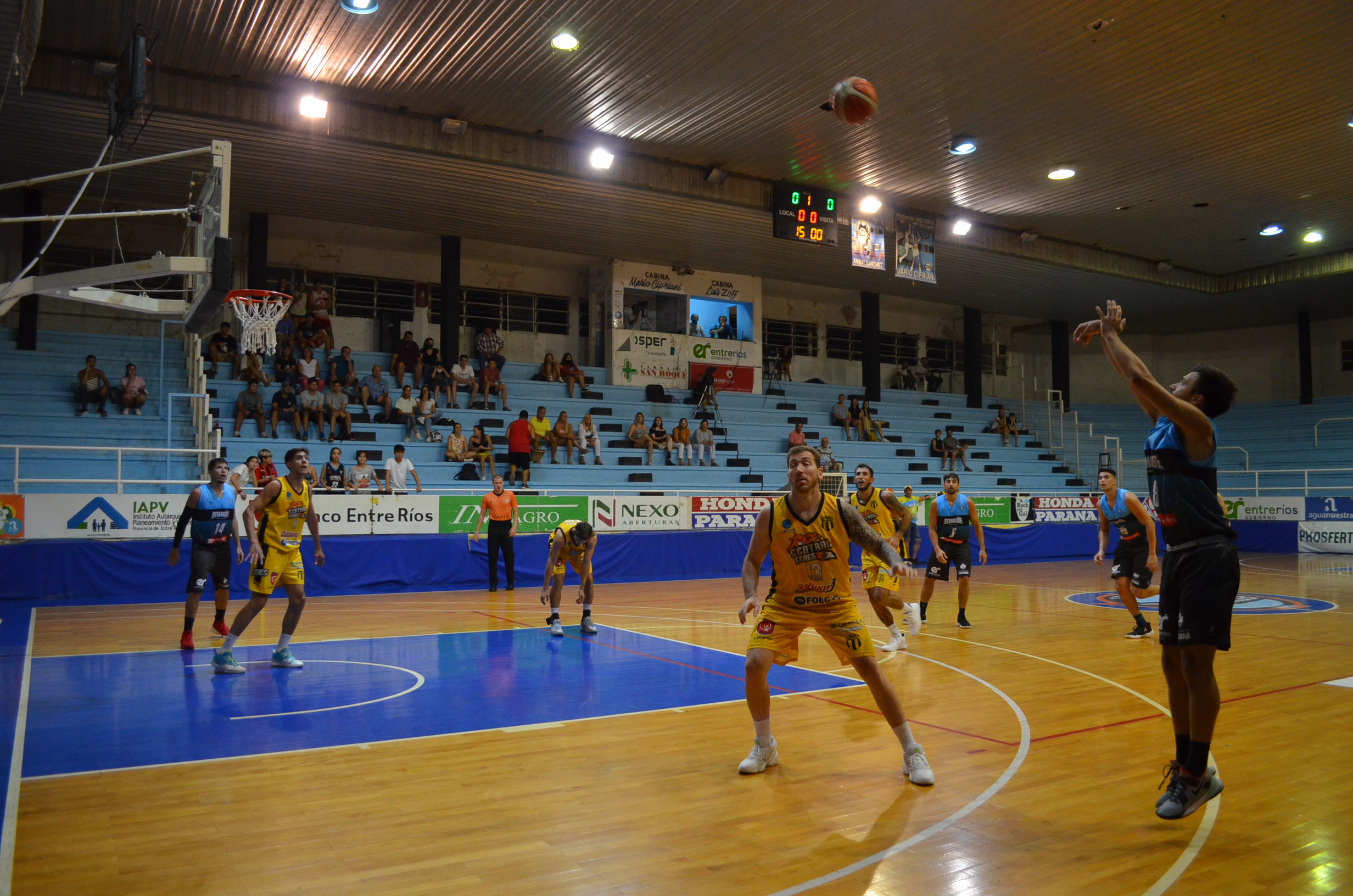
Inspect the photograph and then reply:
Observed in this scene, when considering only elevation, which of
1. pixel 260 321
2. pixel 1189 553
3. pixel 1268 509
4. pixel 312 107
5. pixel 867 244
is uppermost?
pixel 312 107

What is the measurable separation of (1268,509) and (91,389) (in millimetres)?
27849

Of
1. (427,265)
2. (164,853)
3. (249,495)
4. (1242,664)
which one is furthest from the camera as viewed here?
(427,265)

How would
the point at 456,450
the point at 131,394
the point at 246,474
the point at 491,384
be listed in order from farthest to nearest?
the point at 491,384
the point at 456,450
the point at 131,394
the point at 246,474

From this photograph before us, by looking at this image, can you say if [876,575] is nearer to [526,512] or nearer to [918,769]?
[918,769]

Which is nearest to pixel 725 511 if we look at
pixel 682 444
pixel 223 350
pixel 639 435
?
pixel 682 444

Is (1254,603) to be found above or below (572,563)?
below

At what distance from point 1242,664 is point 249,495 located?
13.8m

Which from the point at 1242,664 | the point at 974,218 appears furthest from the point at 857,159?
the point at 1242,664

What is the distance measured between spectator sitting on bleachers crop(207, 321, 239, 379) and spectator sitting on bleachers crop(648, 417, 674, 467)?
9103mm

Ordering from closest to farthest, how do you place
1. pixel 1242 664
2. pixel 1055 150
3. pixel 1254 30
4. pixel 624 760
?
1. pixel 624 760
2. pixel 1242 664
3. pixel 1254 30
4. pixel 1055 150

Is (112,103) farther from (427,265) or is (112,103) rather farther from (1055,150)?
(1055,150)

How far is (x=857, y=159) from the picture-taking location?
17.6 meters

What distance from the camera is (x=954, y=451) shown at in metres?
26.3

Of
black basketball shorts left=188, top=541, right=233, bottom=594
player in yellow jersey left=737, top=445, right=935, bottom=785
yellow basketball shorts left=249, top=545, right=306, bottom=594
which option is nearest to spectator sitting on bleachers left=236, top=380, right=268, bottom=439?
black basketball shorts left=188, top=541, right=233, bottom=594
